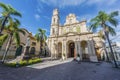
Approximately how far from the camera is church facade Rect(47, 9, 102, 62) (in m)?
25.0

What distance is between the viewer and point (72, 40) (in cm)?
2773

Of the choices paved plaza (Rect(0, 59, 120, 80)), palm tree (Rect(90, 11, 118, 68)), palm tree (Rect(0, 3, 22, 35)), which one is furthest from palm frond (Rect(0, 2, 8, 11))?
palm tree (Rect(90, 11, 118, 68))

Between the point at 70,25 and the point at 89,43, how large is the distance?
1119cm

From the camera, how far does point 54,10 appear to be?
1439 inches

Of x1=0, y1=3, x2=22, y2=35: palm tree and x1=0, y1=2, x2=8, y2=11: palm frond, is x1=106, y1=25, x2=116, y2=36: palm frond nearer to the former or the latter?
x1=0, y1=3, x2=22, y2=35: palm tree

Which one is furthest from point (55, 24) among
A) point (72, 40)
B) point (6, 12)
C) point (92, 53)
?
point (6, 12)

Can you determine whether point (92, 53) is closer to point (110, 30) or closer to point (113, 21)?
point (110, 30)

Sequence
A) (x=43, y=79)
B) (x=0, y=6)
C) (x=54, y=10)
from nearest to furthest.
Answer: (x=43, y=79) → (x=0, y=6) → (x=54, y=10)

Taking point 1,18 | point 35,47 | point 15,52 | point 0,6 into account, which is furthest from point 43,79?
point 35,47

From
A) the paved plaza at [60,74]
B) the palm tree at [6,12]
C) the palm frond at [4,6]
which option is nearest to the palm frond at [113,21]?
the paved plaza at [60,74]

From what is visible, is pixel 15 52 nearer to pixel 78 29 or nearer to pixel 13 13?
pixel 13 13

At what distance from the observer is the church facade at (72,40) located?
25002 mm

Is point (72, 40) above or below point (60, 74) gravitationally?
above

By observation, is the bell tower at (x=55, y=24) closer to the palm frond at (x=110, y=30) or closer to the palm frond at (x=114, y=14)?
the palm frond at (x=110, y=30)
